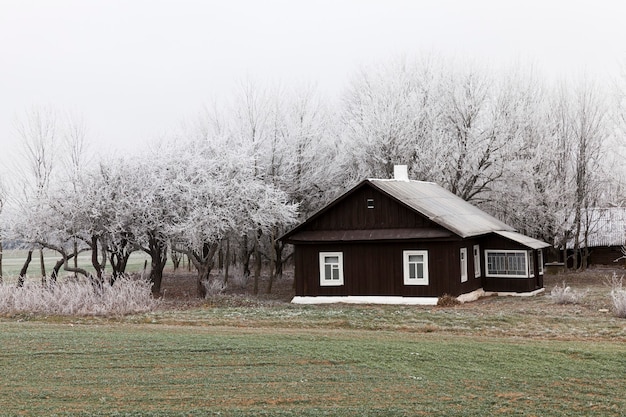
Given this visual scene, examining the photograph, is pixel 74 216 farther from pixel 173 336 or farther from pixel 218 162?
pixel 173 336

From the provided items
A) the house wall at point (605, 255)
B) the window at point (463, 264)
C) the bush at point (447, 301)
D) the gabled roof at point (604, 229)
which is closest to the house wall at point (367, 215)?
the window at point (463, 264)

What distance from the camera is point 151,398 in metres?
11.0

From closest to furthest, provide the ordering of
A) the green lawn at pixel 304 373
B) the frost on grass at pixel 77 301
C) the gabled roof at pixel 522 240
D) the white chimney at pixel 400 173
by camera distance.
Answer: the green lawn at pixel 304 373 → the frost on grass at pixel 77 301 → the gabled roof at pixel 522 240 → the white chimney at pixel 400 173

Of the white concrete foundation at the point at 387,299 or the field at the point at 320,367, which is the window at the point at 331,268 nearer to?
A: the white concrete foundation at the point at 387,299

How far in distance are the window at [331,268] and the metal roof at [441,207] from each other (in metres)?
3.24

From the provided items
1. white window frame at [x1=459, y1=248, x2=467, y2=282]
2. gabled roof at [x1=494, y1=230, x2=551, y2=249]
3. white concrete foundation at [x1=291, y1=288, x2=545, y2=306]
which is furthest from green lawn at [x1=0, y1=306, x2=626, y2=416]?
gabled roof at [x1=494, y1=230, x2=551, y2=249]

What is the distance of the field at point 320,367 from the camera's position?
1066 cm

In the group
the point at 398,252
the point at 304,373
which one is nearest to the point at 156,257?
the point at 398,252

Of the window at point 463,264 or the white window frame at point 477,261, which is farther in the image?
the white window frame at point 477,261

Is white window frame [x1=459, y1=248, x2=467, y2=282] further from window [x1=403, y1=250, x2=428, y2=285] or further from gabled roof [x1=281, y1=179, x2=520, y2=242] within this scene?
window [x1=403, y1=250, x2=428, y2=285]

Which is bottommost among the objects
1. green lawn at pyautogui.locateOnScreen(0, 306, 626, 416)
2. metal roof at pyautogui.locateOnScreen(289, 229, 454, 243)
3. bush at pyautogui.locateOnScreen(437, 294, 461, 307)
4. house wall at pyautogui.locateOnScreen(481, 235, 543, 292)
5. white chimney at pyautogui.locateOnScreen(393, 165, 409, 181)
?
green lawn at pyautogui.locateOnScreen(0, 306, 626, 416)

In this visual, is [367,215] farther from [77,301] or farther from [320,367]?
[320,367]

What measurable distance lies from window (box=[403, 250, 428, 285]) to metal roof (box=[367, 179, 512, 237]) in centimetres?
149

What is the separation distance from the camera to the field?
10.7m
